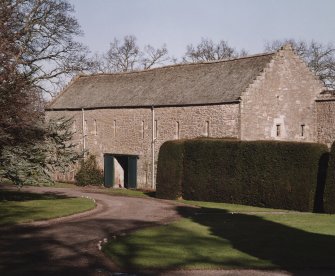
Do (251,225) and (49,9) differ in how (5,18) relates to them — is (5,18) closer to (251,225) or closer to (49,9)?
(251,225)

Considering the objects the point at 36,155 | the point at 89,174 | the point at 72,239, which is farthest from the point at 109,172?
the point at 72,239

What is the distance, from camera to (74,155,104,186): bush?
42688 millimetres

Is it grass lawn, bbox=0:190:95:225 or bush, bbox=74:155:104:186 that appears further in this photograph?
bush, bbox=74:155:104:186

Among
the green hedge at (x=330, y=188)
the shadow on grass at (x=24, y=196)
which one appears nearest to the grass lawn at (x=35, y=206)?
the shadow on grass at (x=24, y=196)

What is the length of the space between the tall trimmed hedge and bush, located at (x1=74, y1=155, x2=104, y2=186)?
10.9 metres

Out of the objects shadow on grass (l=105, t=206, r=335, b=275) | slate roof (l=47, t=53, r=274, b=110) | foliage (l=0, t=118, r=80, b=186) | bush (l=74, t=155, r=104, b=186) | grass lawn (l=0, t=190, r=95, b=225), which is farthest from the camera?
bush (l=74, t=155, r=104, b=186)

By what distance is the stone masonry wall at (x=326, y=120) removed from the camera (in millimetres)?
35500

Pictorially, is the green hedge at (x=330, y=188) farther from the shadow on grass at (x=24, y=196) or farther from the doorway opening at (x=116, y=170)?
the doorway opening at (x=116, y=170)

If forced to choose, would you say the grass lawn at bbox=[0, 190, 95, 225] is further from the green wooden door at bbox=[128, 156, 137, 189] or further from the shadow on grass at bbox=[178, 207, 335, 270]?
the green wooden door at bbox=[128, 156, 137, 189]

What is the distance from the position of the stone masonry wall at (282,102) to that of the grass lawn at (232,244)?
37.4 feet

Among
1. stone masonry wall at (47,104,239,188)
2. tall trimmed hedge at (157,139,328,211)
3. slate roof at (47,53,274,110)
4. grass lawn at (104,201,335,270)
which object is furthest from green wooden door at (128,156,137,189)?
grass lawn at (104,201,335,270)

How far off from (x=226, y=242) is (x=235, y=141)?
1365cm

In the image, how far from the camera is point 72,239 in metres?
16.9

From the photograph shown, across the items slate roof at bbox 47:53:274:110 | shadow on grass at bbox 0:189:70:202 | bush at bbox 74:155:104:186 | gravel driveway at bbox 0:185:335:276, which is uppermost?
slate roof at bbox 47:53:274:110
